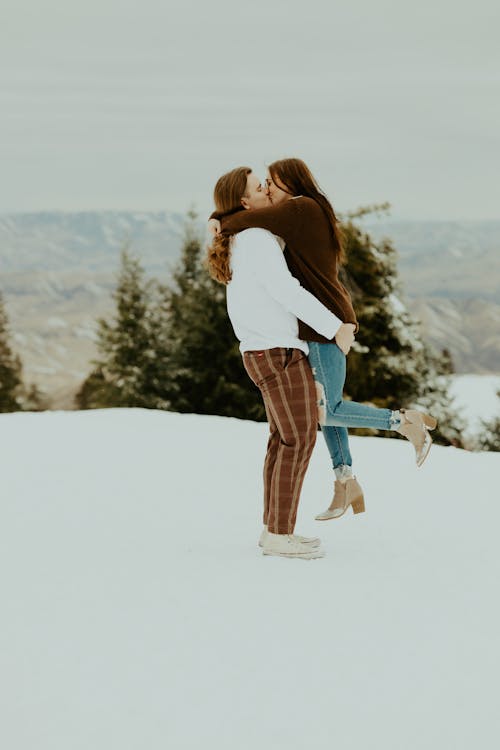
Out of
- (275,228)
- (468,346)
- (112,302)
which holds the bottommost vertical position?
(468,346)

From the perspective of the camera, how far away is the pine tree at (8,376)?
40.8 m

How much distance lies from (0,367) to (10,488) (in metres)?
36.4

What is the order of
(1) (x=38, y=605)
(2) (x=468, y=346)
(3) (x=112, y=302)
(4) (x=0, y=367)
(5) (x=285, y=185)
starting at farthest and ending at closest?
(2) (x=468, y=346)
(4) (x=0, y=367)
(3) (x=112, y=302)
(5) (x=285, y=185)
(1) (x=38, y=605)

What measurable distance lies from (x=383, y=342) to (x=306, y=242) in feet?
57.8

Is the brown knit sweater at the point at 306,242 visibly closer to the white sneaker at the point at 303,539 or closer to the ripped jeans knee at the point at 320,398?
the ripped jeans knee at the point at 320,398

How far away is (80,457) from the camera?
28.0 ft

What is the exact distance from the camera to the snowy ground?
332cm

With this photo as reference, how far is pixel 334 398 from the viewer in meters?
5.11

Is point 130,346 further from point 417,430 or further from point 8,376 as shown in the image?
point 417,430

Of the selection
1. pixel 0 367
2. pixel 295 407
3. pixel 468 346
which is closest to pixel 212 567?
pixel 295 407

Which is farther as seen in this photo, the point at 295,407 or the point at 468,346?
the point at 468,346

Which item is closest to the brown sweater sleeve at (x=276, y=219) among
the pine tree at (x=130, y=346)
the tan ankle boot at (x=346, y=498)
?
the tan ankle boot at (x=346, y=498)

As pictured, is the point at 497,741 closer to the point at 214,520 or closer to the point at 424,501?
the point at 214,520

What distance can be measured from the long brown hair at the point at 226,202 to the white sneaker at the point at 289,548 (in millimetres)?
1536
